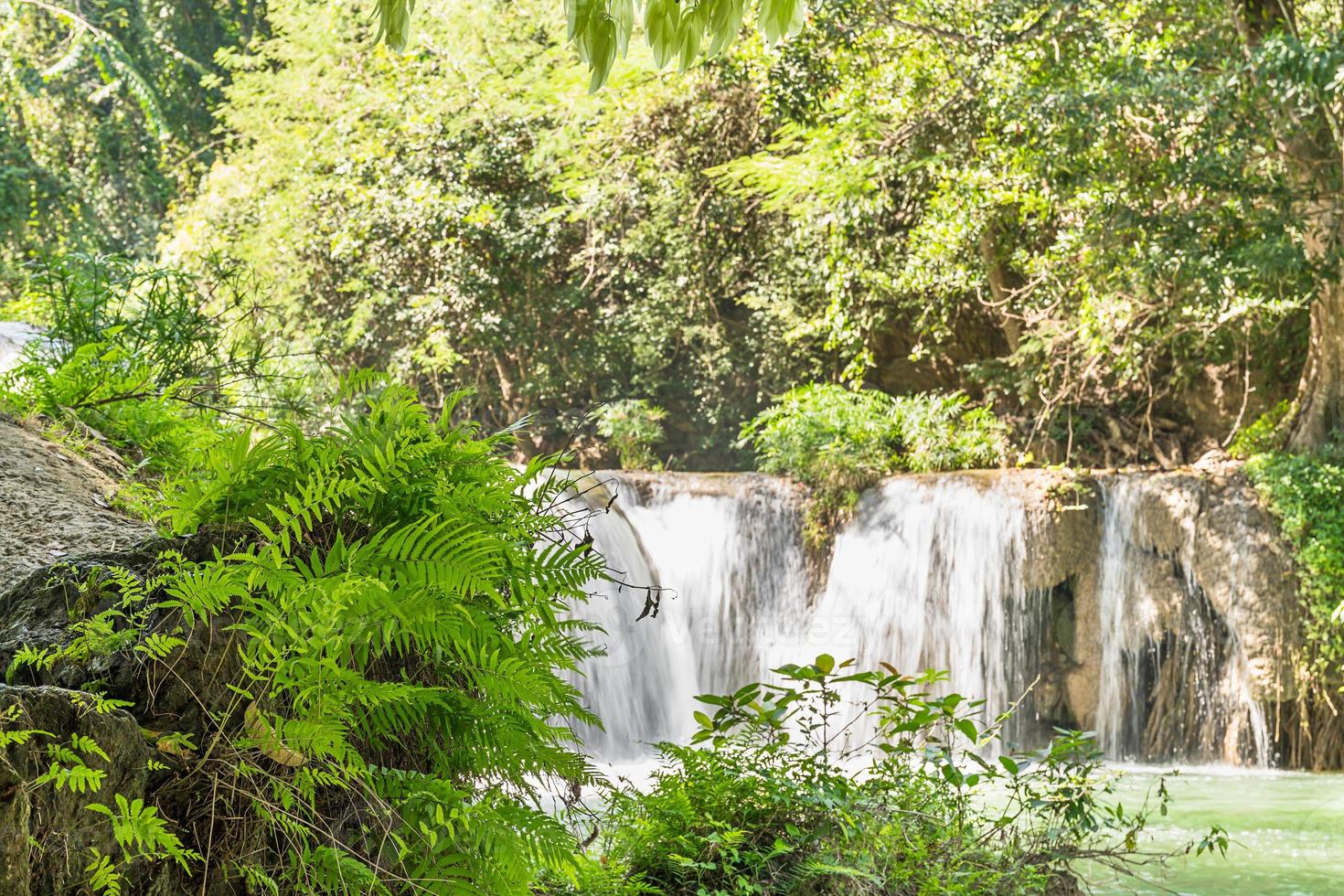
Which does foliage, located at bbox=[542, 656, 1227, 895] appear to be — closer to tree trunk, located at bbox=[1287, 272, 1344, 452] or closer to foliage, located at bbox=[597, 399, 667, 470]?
tree trunk, located at bbox=[1287, 272, 1344, 452]

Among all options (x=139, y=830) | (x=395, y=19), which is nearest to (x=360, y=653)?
(x=139, y=830)

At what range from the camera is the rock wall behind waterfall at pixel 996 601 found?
1027 cm

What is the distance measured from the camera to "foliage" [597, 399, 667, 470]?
1620 centimetres

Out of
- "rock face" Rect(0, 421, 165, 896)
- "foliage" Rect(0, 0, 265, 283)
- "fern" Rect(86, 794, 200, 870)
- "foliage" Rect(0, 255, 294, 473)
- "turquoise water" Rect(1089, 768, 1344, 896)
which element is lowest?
"turquoise water" Rect(1089, 768, 1344, 896)

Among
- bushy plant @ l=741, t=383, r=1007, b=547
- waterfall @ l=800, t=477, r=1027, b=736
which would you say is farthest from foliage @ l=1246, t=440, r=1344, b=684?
bushy plant @ l=741, t=383, r=1007, b=547

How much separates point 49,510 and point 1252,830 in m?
7.06

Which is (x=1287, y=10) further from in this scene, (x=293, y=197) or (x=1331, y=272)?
(x=293, y=197)

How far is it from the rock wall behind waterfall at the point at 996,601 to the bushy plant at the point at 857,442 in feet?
0.88

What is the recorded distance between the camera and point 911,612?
11.4 meters

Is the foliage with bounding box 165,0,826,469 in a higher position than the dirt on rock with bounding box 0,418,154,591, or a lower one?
higher

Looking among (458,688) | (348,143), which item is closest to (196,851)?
(458,688)

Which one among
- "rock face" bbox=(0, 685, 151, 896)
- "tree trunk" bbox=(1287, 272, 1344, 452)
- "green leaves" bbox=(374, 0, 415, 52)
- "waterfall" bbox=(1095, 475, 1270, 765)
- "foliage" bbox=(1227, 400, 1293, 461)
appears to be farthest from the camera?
"foliage" bbox=(1227, 400, 1293, 461)

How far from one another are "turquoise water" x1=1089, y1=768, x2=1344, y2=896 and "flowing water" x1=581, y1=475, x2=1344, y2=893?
0.33ft

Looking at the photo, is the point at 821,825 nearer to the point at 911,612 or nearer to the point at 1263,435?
the point at 911,612
